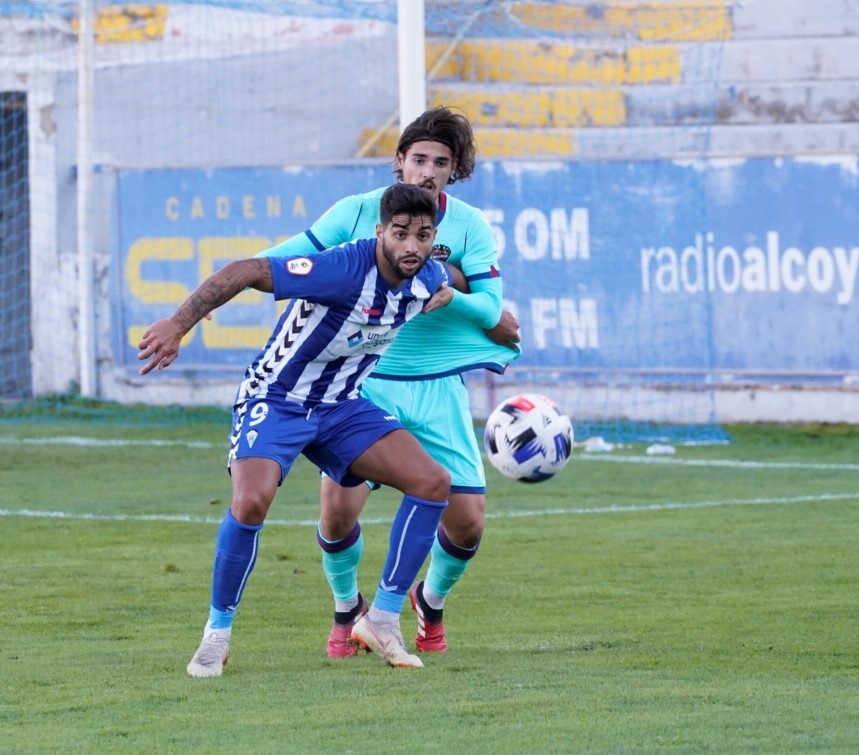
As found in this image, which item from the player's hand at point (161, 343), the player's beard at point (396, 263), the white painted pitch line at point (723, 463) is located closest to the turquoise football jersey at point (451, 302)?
the player's beard at point (396, 263)

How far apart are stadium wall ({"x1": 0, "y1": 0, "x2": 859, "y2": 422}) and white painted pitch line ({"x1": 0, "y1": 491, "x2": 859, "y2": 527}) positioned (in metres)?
3.64

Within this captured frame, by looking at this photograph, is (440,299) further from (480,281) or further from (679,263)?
(679,263)

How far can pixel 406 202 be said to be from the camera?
5.41m

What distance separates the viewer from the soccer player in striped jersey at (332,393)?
5.40 m

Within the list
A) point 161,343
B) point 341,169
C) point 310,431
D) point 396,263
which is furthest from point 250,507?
point 341,169

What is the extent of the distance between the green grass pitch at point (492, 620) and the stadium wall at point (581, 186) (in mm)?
Answer: 1800

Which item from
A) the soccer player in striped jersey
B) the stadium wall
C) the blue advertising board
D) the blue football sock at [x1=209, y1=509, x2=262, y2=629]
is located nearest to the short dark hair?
the soccer player in striped jersey

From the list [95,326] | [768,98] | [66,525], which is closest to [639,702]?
[66,525]

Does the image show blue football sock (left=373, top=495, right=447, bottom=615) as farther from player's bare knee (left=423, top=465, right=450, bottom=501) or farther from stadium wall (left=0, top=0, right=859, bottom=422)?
stadium wall (left=0, top=0, right=859, bottom=422)

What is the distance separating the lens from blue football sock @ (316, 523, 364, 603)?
6.15 metres

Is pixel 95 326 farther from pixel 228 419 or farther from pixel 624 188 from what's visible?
pixel 624 188

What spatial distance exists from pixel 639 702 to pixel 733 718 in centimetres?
33

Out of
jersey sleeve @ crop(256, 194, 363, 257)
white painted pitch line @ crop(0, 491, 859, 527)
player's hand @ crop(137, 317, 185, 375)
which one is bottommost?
white painted pitch line @ crop(0, 491, 859, 527)

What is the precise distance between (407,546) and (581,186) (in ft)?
29.3
